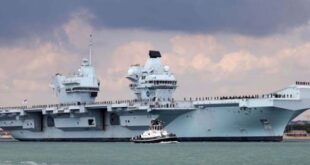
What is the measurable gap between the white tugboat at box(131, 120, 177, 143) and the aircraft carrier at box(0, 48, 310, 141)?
1750 mm

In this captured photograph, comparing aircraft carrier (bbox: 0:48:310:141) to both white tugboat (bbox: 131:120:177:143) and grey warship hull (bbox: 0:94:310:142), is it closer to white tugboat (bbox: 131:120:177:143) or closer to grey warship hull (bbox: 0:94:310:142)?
grey warship hull (bbox: 0:94:310:142)

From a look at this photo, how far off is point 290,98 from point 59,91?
3156cm

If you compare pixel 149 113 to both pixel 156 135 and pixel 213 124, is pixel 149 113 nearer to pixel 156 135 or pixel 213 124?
pixel 156 135

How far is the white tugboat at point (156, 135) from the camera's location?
7119cm

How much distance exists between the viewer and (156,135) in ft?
233

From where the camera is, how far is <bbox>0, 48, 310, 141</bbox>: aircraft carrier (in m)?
68.6

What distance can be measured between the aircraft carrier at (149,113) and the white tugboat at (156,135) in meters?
1.75
